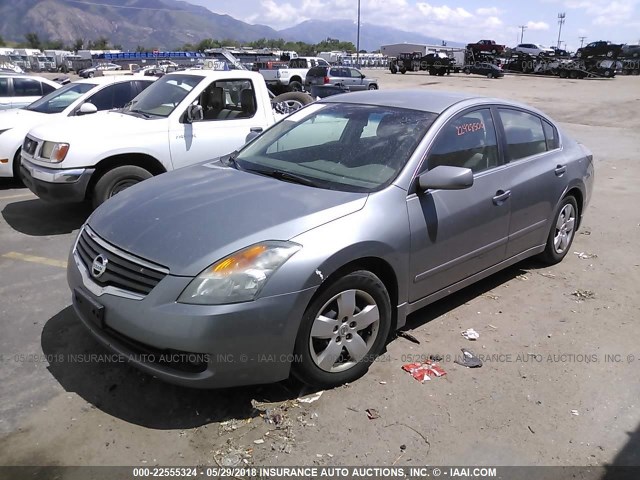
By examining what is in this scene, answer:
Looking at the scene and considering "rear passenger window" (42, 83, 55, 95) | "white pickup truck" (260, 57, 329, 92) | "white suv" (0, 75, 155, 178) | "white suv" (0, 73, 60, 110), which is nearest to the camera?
"white suv" (0, 75, 155, 178)

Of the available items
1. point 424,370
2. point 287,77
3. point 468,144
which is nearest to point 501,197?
point 468,144

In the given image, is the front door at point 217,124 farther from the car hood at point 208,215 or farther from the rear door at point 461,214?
the rear door at point 461,214

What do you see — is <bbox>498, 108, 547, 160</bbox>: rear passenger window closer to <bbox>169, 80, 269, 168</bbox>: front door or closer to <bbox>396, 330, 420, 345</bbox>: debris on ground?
<bbox>396, 330, 420, 345</bbox>: debris on ground

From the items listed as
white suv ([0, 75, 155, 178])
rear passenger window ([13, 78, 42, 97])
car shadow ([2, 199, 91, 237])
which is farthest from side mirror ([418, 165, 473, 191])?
rear passenger window ([13, 78, 42, 97])

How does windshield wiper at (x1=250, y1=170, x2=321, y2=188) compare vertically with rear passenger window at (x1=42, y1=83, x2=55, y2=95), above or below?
below

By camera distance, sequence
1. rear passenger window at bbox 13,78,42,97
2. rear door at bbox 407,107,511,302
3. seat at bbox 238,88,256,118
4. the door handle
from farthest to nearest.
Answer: rear passenger window at bbox 13,78,42,97
seat at bbox 238,88,256,118
the door handle
rear door at bbox 407,107,511,302

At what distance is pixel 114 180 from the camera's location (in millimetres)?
6062

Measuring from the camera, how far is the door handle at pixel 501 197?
13.2 feet

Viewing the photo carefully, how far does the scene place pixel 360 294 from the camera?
124 inches

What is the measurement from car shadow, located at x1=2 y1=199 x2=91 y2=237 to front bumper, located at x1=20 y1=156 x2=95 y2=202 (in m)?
0.45

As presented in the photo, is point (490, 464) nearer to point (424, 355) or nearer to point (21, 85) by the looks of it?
point (424, 355)

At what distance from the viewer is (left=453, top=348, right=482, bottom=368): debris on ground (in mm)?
3553

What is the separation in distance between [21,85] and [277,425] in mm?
10590

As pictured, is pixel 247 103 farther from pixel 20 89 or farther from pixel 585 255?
pixel 20 89
